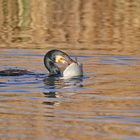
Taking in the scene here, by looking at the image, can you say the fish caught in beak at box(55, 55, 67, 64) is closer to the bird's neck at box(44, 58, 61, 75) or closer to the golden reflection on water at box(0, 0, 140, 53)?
the bird's neck at box(44, 58, 61, 75)

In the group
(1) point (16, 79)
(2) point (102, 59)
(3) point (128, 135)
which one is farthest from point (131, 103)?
(2) point (102, 59)

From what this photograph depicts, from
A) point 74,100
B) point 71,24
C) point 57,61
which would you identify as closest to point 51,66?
point 57,61

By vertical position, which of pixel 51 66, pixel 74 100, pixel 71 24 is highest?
pixel 74 100

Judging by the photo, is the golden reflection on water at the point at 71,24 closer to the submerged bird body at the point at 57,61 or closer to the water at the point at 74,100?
the water at the point at 74,100

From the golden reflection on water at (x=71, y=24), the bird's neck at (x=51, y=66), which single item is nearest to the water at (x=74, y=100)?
the bird's neck at (x=51, y=66)

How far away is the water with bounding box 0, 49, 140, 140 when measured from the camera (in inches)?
350

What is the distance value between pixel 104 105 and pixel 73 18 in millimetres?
10481

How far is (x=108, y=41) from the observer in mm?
16703

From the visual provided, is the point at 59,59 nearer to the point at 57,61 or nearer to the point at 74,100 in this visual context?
the point at 57,61

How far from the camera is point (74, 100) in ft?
35.2

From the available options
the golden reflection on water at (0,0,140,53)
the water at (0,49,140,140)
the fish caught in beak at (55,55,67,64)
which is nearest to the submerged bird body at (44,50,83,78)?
the fish caught in beak at (55,55,67,64)

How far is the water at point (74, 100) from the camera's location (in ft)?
29.2

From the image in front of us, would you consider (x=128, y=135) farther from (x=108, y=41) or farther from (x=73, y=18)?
(x=73, y=18)

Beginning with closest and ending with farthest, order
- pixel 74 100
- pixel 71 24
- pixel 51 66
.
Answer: pixel 74 100, pixel 51 66, pixel 71 24
